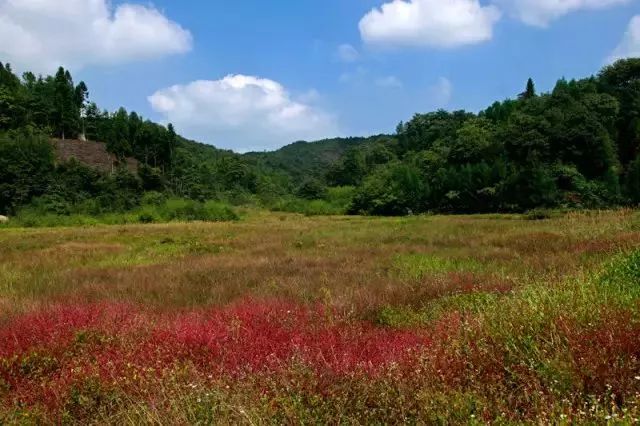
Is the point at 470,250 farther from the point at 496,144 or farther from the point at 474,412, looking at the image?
the point at 496,144

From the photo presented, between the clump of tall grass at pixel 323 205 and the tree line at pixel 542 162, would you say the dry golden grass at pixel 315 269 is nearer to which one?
the tree line at pixel 542 162

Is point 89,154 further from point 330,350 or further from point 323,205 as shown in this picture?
point 330,350

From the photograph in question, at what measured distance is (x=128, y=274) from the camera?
1416cm

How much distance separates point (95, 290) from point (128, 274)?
2.55 m

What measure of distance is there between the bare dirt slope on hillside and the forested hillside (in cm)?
191

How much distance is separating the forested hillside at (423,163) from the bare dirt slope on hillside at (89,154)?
1.91m

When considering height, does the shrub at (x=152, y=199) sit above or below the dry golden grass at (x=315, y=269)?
above

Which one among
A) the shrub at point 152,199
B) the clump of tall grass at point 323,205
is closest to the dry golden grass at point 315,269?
the shrub at point 152,199

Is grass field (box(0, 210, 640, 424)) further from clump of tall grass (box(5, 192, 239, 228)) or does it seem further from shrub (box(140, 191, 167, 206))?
shrub (box(140, 191, 167, 206))

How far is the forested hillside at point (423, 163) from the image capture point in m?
57.8

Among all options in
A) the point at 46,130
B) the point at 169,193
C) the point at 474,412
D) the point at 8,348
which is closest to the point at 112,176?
the point at 169,193

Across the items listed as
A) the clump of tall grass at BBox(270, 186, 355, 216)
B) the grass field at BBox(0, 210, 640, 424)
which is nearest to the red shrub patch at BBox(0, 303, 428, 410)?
the grass field at BBox(0, 210, 640, 424)

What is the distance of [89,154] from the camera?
288 feet

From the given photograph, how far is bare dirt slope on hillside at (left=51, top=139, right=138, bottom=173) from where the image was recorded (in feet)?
271
